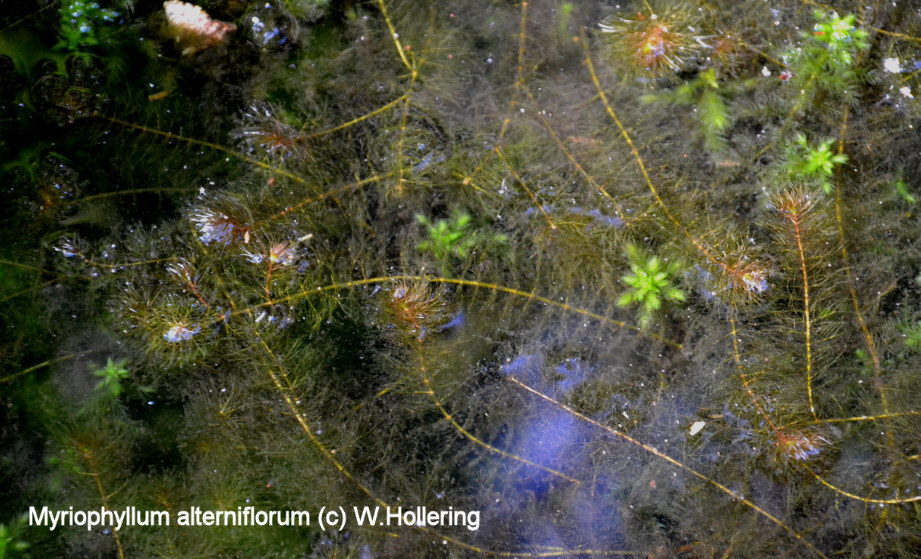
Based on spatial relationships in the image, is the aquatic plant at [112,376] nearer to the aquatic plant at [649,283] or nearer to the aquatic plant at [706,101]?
the aquatic plant at [649,283]

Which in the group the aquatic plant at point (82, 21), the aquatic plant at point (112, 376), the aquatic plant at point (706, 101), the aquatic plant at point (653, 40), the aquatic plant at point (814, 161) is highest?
the aquatic plant at point (82, 21)

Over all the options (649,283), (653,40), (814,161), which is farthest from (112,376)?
(814,161)

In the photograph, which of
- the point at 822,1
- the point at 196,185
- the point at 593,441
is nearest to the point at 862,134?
the point at 822,1

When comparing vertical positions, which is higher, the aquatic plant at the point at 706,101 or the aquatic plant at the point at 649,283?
the aquatic plant at the point at 706,101

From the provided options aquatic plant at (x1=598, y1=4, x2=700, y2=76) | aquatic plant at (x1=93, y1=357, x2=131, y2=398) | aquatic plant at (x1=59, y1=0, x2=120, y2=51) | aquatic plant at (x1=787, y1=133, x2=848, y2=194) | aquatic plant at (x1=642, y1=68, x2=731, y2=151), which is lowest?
aquatic plant at (x1=93, y1=357, x2=131, y2=398)

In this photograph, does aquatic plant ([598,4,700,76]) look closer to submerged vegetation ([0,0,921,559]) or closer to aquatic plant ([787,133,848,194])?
submerged vegetation ([0,0,921,559])

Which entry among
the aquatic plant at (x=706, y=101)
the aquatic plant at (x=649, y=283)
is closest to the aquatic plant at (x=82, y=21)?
the aquatic plant at (x=706, y=101)

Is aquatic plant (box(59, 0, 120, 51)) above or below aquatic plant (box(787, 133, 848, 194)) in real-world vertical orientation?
above

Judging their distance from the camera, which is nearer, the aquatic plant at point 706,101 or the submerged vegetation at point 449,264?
the submerged vegetation at point 449,264

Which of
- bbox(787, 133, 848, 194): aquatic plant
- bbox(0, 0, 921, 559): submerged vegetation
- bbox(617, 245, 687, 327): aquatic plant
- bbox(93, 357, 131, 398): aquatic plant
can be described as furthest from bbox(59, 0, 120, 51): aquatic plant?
bbox(787, 133, 848, 194): aquatic plant
